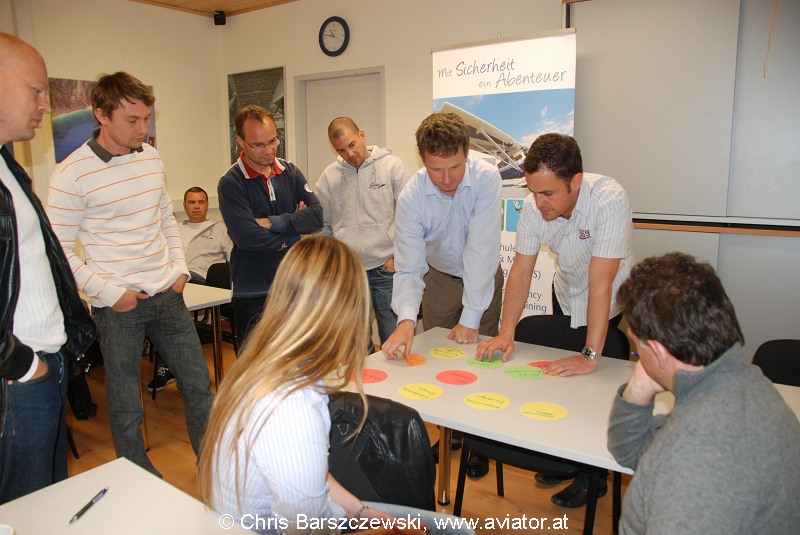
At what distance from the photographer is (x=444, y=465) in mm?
2264

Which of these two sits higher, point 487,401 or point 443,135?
point 443,135

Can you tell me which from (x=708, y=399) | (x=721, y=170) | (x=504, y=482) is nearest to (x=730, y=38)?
(x=721, y=170)

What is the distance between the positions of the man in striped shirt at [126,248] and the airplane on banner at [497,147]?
6.85 ft

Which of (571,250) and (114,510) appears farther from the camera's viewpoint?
(571,250)

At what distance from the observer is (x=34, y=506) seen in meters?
1.16

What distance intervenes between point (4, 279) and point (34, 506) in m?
0.55

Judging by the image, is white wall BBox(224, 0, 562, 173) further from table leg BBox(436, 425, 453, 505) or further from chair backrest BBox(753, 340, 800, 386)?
table leg BBox(436, 425, 453, 505)

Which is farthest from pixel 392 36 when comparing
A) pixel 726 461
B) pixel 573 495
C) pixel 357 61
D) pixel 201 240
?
pixel 726 461

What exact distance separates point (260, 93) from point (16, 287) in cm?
455

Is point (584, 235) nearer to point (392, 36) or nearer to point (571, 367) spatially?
point (571, 367)

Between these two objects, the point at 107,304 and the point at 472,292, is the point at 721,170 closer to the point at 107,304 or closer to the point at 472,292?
the point at 472,292

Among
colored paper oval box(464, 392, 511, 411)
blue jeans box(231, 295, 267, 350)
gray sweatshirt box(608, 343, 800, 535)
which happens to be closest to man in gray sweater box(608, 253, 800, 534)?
gray sweatshirt box(608, 343, 800, 535)

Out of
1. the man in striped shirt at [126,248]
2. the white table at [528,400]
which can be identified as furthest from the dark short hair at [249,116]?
the white table at [528,400]

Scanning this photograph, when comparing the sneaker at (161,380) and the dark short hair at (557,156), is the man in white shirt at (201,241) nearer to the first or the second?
the sneaker at (161,380)
